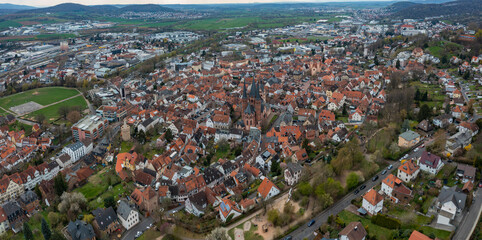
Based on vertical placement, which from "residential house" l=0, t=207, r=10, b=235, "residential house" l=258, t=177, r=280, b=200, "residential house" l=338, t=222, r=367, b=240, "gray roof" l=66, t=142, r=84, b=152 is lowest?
"residential house" l=0, t=207, r=10, b=235

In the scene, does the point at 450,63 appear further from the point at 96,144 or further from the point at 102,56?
the point at 102,56

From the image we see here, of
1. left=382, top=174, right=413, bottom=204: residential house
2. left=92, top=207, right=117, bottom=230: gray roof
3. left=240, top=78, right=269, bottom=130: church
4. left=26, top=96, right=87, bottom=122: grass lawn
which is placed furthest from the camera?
left=26, top=96, right=87, bottom=122: grass lawn

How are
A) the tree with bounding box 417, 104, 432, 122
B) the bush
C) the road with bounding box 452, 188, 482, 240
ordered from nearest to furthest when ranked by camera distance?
the road with bounding box 452, 188, 482, 240, the bush, the tree with bounding box 417, 104, 432, 122

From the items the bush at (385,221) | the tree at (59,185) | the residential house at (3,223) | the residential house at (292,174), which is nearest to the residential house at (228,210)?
the residential house at (292,174)

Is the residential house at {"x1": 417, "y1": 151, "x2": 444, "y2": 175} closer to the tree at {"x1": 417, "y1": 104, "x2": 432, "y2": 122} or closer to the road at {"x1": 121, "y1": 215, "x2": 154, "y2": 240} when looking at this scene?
the tree at {"x1": 417, "y1": 104, "x2": 432, "y2": 122}

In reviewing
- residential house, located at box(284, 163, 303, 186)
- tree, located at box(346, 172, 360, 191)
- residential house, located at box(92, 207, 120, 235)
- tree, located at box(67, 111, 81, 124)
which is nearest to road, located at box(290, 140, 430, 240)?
tree, located at box(346, 172, 360, 191)

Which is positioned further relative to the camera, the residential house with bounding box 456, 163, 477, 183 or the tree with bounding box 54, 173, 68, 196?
the tree with bounding box 54, 173, 68, 196

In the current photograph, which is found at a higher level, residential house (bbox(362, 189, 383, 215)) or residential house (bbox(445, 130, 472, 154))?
residential house (bbox(445, 130, 472, 154))
